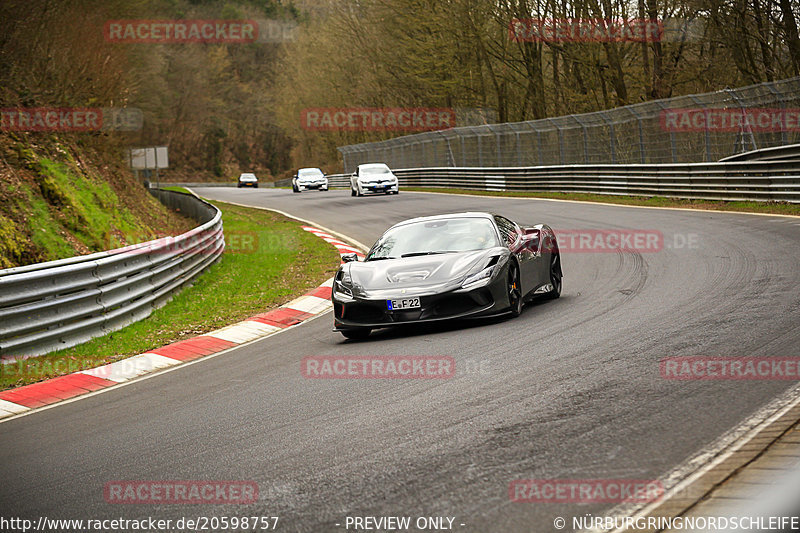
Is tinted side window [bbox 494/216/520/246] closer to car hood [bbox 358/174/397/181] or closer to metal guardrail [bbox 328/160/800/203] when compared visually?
metal guardrail [bbox 328/160/800/203]

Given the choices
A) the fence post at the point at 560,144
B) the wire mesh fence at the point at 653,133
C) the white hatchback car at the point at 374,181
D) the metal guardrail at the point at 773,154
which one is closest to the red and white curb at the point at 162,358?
the metal guardrail at the point at 773,154

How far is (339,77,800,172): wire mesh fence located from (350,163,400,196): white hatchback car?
174 inches

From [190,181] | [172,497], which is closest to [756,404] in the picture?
[172,497]

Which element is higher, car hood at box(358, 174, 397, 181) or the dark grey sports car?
car hood at box(358, 174, 397, 181)

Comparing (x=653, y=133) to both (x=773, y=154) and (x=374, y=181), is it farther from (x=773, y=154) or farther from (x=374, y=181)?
(x=374, y=181)

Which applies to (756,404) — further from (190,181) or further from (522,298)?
(190,181)

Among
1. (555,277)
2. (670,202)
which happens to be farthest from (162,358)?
(670,202)

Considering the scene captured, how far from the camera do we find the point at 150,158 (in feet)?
124

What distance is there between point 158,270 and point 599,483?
9.74 m

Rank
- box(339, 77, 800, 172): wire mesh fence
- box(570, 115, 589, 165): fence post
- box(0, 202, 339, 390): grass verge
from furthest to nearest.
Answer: box(570, 115, 589, 165): fence post
box(339, 77, 800, 172): wire mesh fence
box(0, 202, 339, 390): grass verge

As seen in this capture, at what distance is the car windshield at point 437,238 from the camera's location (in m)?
9.82

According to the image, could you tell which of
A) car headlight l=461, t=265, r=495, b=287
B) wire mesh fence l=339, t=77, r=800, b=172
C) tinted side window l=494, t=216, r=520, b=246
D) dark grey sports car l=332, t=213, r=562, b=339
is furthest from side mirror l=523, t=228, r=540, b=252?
wire mesh fence l=339, t=77, r=800, b=172

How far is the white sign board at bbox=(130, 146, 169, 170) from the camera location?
35969 millimetres

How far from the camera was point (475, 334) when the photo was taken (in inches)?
337
